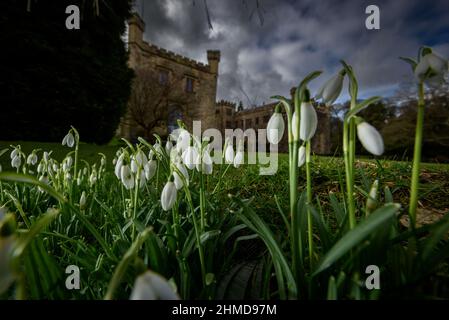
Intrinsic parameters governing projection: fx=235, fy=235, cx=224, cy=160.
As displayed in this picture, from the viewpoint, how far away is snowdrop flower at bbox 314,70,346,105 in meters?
0.77

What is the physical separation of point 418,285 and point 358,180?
2057mm

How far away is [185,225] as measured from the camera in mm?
1372

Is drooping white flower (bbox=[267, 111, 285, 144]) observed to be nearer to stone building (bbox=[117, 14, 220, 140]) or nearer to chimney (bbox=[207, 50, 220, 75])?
stone building (bbox=[117, 14, 220, 140])

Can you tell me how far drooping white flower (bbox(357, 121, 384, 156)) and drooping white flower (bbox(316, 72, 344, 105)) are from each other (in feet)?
0.62

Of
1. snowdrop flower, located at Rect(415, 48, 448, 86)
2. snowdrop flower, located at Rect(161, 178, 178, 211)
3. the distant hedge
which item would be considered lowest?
snowdrop flower, located at Rect(161, 178, 178, 211)

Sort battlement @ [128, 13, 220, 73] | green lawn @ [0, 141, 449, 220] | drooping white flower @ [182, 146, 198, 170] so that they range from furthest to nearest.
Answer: battlement @ [128, 13, 220, 73], green lawn @ [0, 141, 449, 220], drooping white flower @ [182, 146, 198, 170]

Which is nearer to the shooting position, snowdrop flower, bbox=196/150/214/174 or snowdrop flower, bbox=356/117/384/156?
snowdrop flower, bbox=356/117/384/156

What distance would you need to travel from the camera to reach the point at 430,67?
614 millimetres

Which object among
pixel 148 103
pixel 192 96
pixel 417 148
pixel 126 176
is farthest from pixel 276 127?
Result: pixel 192 96

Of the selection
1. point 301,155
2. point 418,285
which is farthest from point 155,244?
point 418,285

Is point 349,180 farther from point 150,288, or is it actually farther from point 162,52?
point 162,52

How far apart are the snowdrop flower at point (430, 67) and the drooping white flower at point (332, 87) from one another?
0.20 meters

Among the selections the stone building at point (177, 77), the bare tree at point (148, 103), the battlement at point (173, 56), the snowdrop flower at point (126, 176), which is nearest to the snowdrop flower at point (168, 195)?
the snowdrop flower at point (126, 176)

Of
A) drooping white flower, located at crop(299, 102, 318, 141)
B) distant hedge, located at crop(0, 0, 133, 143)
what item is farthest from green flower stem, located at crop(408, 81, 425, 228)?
distant hedge, located at crop(0, 0, 133, 143)
